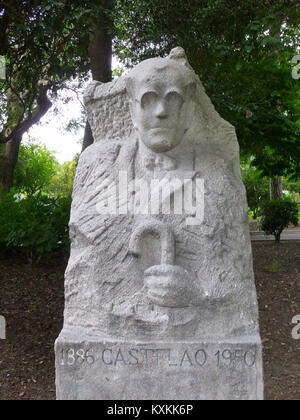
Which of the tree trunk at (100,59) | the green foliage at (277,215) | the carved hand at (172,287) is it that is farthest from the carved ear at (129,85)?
the green foliage at (277,215)

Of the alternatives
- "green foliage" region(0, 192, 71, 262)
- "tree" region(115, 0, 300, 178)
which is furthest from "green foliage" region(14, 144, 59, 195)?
"tree" region(115, 0, 300, 178)

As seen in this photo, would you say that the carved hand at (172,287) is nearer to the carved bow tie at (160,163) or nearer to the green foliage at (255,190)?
the carved bow tie at (160,163)

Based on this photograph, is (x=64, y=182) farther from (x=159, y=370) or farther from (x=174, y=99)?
(x=159, y=370)

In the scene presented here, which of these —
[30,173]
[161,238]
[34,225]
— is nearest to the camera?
[161,238]

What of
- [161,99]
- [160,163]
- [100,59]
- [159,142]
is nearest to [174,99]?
[161,99]

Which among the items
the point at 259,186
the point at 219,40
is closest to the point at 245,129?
the point at 219,40

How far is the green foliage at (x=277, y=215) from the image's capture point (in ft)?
34.6

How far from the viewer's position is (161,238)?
2.65 m

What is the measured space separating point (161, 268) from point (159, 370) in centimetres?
53

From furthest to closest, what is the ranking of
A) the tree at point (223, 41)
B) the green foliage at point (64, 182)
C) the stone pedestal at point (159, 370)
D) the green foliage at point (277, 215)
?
the green foliage at point (64, 182) → the green foliage at point (277, 215) → the tree at point (223, 41) → the stone pedestal at point (159, 370)

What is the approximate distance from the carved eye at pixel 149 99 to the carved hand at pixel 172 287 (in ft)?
2.89

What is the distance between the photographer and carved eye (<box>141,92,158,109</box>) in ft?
8.83

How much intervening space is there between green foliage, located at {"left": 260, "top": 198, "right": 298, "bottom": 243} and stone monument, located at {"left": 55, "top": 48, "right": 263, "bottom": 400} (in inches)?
310

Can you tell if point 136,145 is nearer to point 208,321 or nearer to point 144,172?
point 144,172
